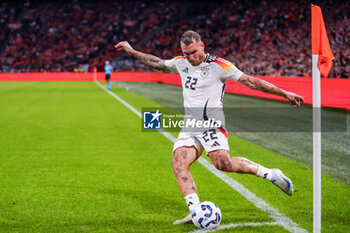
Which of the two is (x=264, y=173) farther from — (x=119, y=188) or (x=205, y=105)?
(x=119, y=188)

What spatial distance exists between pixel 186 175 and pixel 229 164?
49 centimetres

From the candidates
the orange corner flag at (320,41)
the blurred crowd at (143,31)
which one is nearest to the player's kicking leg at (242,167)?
the orange corner flag at (320,41)

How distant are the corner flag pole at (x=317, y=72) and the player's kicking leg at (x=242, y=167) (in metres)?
1.21

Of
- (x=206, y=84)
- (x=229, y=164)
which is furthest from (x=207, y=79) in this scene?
(x=229, y=164)

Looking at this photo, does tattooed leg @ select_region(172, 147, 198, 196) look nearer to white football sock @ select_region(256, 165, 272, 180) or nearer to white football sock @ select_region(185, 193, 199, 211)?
white football sock @ select_region(185, 193, 199, 211)

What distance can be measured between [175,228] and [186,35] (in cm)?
205

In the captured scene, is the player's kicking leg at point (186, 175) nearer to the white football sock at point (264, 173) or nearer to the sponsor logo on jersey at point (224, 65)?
the white football sock at point (264, 173)

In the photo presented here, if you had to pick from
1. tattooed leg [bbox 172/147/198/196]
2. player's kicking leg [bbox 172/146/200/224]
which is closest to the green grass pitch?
player's kicking leg [bbox 172/146/200/224]

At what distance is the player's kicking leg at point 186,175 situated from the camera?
5117mm

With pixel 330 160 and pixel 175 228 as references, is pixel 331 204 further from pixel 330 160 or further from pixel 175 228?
pixel 330 160

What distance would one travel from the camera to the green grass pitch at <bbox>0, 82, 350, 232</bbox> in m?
5.27

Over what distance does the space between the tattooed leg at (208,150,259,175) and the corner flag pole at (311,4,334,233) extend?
1252mm

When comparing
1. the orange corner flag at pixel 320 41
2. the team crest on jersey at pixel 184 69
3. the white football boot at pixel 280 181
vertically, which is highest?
the orange corner flag at pixel 320 41

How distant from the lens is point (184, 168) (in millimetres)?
5316
